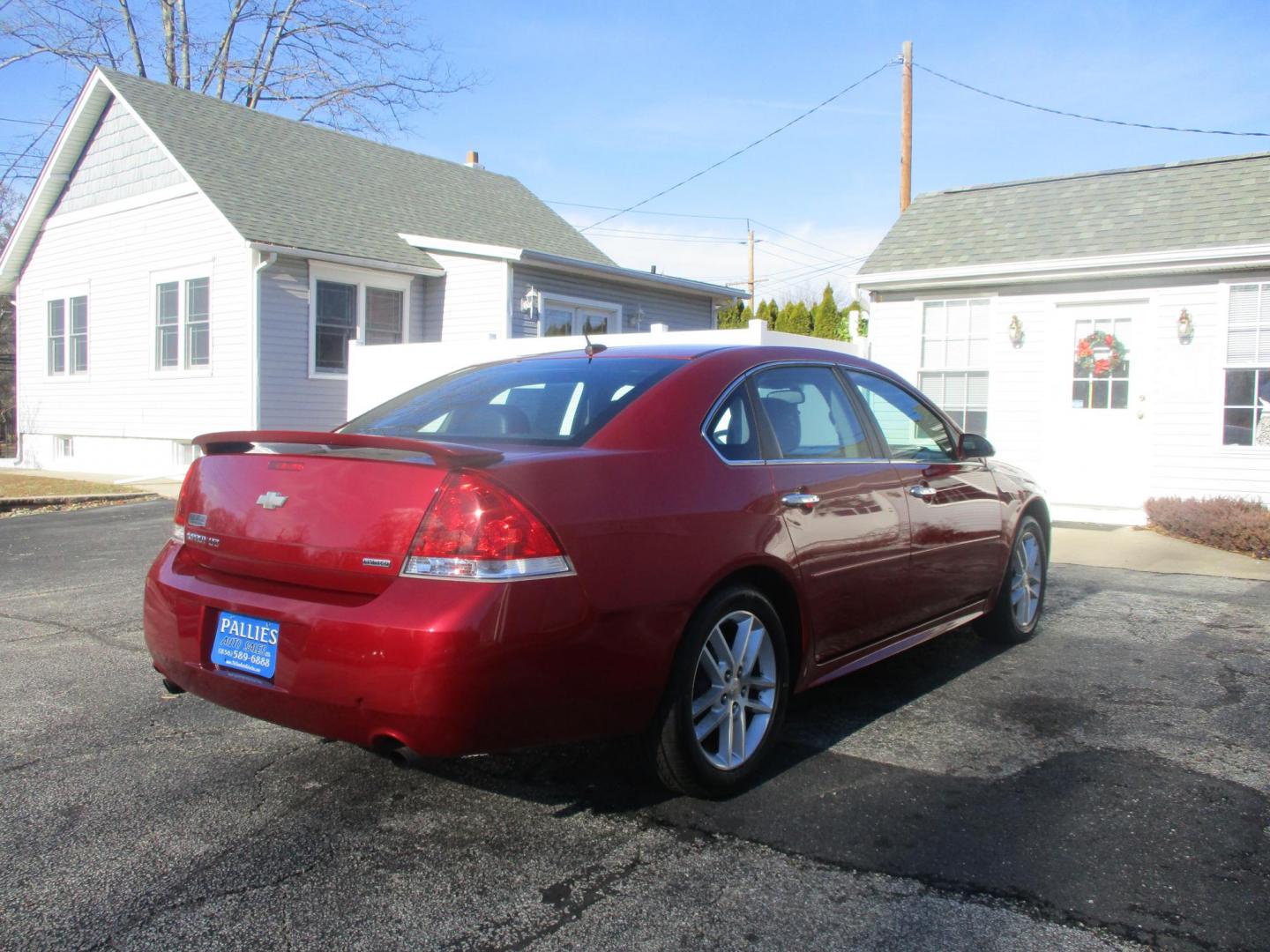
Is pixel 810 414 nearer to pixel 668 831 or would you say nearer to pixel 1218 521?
pixel 668 831

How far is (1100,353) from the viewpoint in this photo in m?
11.7

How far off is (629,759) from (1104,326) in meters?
9.73

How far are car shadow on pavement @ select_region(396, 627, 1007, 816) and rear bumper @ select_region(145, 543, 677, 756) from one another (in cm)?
25

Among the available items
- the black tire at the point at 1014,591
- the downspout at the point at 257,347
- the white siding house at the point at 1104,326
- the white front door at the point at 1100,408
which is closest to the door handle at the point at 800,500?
the black tire at the point at 1014,591

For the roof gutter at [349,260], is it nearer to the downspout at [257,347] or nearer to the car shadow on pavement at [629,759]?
the downspout at [257,347]

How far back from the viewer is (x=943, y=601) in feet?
16.0

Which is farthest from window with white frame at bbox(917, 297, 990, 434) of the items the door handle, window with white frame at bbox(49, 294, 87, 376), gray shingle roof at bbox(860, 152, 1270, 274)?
window with white frame at bbox(49, 294, 87, 376)

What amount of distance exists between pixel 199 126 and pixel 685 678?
1698 centimetres

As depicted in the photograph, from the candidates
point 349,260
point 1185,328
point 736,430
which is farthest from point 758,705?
point 349,260

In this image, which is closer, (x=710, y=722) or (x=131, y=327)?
(x=710, y=722)

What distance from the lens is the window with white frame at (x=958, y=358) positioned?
40.9 ft

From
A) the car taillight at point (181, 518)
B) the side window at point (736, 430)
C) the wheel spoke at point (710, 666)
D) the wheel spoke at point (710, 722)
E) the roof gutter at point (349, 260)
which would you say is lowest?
the wheel spoke at point (710, 722)

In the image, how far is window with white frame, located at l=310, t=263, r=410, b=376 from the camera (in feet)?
52.8

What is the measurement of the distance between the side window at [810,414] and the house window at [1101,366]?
26.9ft
